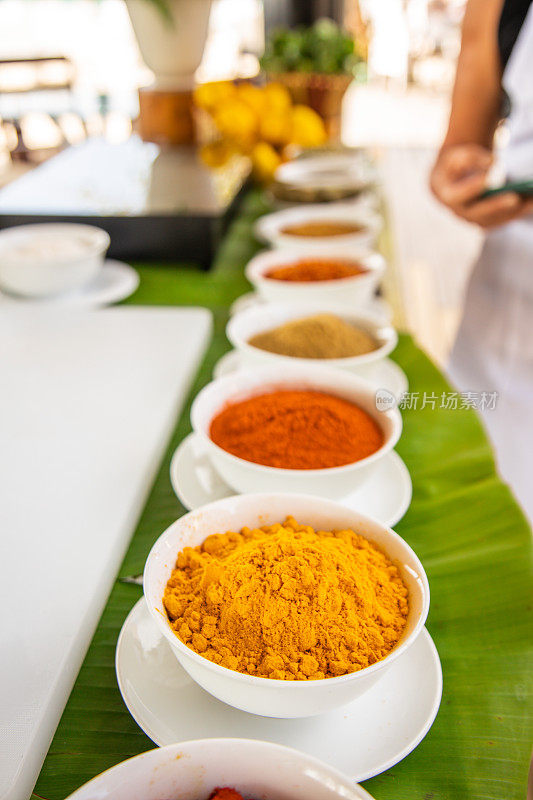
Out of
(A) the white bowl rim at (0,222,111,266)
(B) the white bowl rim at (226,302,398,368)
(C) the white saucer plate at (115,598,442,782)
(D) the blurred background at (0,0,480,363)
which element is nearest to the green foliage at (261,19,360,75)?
(D) the blurred background at (0,0,480,363)

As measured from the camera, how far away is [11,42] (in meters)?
6.22

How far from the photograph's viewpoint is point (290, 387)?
0.76 m

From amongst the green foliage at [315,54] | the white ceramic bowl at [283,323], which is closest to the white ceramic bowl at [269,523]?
the white ceramic bowl at [283,323]

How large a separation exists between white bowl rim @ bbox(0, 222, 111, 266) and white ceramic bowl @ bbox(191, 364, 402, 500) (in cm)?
44

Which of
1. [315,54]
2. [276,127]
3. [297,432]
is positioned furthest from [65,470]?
[315,54]

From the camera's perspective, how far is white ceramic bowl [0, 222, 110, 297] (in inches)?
40.2

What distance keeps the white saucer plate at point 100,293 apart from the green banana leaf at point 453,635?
34 cm

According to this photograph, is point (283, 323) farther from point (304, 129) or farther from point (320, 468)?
point (304, 129)

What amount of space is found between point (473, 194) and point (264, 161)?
60 centimetres

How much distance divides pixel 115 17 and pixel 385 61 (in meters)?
2.86

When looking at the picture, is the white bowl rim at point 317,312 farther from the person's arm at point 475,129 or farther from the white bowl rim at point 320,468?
the person's arm at point 475,129

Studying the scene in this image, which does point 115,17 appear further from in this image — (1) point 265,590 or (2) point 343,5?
(1) point 265,590

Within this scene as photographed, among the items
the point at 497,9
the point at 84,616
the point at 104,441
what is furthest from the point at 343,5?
the point at 84,616

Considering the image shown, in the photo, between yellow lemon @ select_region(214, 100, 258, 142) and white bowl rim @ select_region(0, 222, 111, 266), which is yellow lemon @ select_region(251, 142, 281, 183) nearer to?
yellow lemon @ select_region(214, 100, 258, 142)
